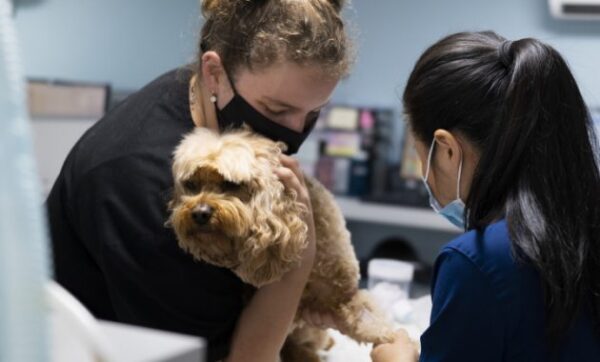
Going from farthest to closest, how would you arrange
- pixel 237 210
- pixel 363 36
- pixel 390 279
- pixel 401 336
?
pixel 363 36 → pixel 390 279 → pixel 401 336 → pixel 237 210

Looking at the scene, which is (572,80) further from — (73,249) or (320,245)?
(73,249)

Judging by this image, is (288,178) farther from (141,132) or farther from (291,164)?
(141,132)

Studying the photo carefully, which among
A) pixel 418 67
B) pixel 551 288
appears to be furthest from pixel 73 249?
pixel 551 288

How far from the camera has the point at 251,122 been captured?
1309mm

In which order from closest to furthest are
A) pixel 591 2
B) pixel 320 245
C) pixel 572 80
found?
pixel 572 80
pixel 320 245
pixel 591 2

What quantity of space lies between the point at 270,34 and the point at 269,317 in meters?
0.51

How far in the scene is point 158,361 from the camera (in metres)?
0.47

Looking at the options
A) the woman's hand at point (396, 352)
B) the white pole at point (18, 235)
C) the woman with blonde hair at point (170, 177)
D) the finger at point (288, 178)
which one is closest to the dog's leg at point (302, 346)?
the woman's hand at point (396, 352)

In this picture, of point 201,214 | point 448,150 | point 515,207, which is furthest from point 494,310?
point 201,214

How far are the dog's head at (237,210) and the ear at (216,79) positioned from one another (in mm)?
75

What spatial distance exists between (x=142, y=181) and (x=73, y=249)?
0.72 feet

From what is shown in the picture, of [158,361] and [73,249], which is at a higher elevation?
[158,361]

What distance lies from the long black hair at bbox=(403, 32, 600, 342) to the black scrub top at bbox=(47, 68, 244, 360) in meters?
0.47

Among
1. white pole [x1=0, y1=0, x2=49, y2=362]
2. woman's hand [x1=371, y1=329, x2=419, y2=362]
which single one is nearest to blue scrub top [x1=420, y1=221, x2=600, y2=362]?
woman's hand [x1=371, y1=329, x2=419, y2=362]
